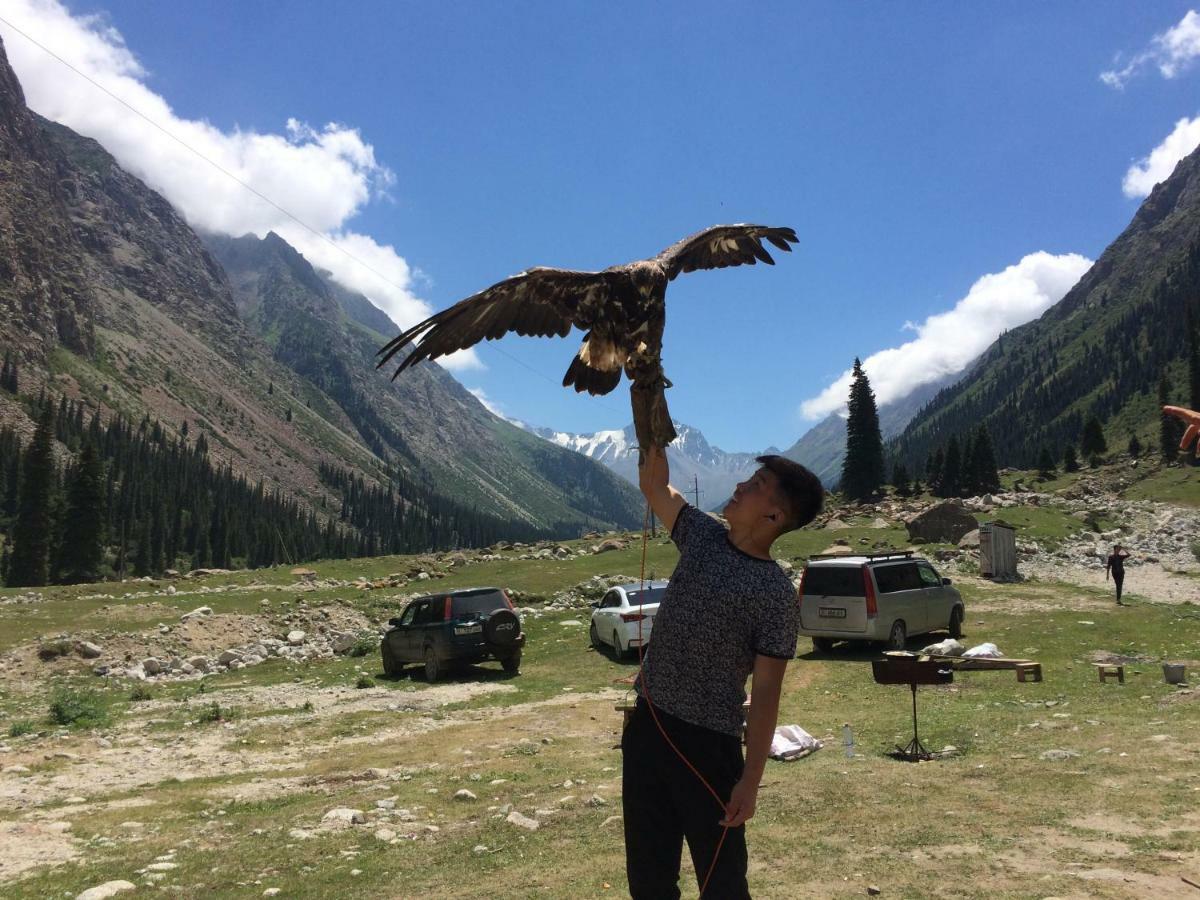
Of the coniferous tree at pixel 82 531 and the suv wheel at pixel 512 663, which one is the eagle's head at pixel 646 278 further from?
the coniferous tree at pixel 82 531

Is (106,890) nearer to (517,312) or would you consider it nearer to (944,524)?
(517,312)

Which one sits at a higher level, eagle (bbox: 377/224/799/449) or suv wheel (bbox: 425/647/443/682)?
eagle (bbox: 377/224/799/449)

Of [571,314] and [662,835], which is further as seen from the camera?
[571,314]

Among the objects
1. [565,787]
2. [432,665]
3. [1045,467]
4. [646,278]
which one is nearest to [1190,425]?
[646,278]

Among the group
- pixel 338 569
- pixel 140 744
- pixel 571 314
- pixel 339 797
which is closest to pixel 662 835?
pixel 571 314

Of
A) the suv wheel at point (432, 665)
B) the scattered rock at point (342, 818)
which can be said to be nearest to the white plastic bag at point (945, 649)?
the suv wheel at point (432, 665)

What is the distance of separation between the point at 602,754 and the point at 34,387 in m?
168

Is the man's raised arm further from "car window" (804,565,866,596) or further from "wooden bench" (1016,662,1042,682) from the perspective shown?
"car window" (804,565,866,596)

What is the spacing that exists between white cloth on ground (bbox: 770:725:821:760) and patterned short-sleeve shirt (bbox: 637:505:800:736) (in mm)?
6473

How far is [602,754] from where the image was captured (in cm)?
996

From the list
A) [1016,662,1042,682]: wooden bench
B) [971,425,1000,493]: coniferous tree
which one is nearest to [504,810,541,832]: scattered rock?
[1016,662,1042,682]: wooden bench

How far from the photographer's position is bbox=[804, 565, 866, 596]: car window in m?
17.2

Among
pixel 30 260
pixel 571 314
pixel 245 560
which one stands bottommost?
pixel 245 560

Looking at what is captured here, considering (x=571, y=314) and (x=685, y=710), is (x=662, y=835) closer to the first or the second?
(x=685, y=710)
